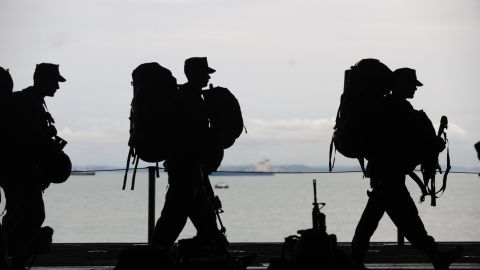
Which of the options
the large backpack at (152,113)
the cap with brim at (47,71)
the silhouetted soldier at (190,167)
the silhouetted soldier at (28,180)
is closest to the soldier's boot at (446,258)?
the silhouetted soldier at (190,167)

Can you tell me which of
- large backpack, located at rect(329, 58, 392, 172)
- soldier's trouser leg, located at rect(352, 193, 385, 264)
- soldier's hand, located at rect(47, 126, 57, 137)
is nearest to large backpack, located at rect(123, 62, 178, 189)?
soldier's hand, located at rect(47, 126, 57, 137)

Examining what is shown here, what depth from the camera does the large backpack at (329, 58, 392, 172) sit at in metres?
11.7

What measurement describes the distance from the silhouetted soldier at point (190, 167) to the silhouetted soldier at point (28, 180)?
51.7 inches

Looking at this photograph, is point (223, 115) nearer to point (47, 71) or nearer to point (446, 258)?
point (47, 71)

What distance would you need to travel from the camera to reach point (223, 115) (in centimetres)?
1172

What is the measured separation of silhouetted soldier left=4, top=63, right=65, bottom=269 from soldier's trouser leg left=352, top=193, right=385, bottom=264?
3380 mm

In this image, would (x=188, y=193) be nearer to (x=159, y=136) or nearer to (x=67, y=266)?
(x=159, y=136)

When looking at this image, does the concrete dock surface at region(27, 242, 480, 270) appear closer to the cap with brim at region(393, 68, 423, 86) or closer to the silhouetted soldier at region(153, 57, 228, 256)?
the silhouetted soldier at region(153, 57, 228, 256)

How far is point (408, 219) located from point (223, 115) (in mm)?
2380

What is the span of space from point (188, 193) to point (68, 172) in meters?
1.47

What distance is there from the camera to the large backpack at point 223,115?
11719mm

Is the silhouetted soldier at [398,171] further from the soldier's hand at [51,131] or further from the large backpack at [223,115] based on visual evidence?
the soldier's hand at [51,131]

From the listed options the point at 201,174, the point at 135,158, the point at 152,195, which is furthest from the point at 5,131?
the point at 152,195

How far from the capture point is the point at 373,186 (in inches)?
473
